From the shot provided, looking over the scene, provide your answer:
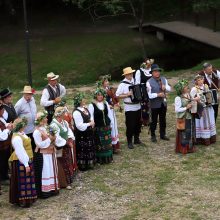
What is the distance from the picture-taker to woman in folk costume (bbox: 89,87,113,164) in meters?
8.79

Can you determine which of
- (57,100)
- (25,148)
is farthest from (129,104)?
(25,148)

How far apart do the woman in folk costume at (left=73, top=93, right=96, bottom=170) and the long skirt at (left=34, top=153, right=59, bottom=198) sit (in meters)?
0.97

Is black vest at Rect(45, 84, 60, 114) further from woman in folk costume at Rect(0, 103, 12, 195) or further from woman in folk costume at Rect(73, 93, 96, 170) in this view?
woman in folk costume at Rect(0, 103, 12, 195)

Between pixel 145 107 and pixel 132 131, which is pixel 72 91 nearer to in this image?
pixel 145 107

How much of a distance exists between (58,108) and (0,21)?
2295 centimetres

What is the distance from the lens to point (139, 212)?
7.09m

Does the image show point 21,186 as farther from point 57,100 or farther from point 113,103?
point 113,103

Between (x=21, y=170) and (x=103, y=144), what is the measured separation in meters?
2.08

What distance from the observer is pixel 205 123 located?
389 inches

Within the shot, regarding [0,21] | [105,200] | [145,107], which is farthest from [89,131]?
[0,21]

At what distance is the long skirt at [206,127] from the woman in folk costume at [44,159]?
342 centimetres

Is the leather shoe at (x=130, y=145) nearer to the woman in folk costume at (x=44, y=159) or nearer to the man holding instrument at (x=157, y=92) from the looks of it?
the man holding instrument at (x=157, y=92)

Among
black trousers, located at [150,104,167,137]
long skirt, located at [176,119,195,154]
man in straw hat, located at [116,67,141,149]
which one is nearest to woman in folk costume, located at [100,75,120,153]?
man in straw hat, located at [116,67,141,149]

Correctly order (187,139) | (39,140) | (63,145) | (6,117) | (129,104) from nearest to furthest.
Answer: (39,140), (63,145), (6,117), (187,139), (129,104)
